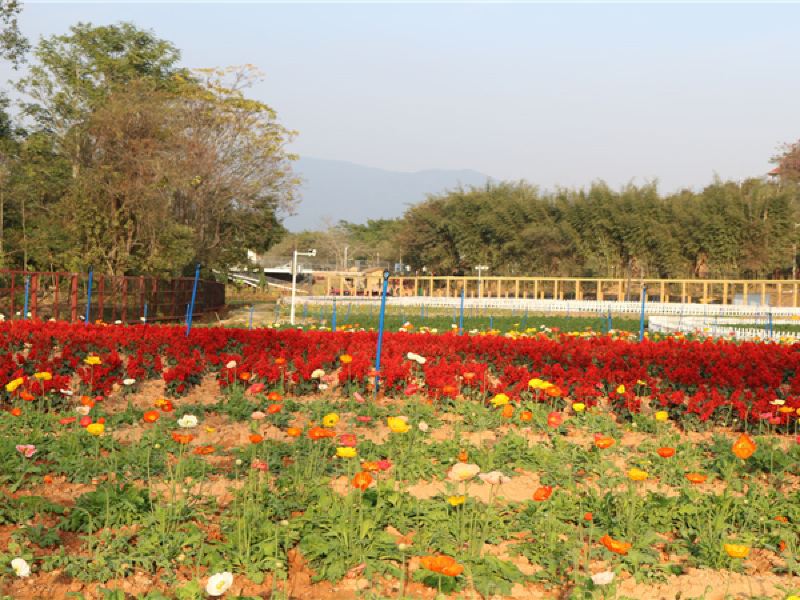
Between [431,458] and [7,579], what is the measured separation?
11.4 ft

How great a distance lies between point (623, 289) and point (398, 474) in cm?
5005

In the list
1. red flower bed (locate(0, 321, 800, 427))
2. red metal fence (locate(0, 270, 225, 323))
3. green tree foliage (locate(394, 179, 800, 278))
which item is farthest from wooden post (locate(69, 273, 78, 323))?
green tree foliage (locate(394, 179, 800, 278))

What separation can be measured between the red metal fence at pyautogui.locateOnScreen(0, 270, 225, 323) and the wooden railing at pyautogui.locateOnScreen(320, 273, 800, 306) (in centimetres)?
2277

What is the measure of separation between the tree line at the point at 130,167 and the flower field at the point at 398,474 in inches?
733

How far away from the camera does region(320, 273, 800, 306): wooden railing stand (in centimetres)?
4906

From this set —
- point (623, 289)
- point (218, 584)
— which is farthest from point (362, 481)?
point (623, 289)

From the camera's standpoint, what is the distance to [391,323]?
25.2 meters

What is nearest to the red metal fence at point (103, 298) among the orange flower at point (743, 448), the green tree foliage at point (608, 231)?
the orange flower at point (743, 448)

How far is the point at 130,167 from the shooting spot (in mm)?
30406

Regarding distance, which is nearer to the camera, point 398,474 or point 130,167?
point 398,474

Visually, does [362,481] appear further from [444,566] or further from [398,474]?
[398,474]

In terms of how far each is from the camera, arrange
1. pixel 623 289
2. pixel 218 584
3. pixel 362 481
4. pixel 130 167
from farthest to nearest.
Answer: pixel 623 289 → pixel 130 167 → pixel 362 481 → pixel 218 584

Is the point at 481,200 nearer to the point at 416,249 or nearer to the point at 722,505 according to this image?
the point at 416,249

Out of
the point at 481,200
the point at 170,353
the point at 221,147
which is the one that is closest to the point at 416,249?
the point at 481,200
